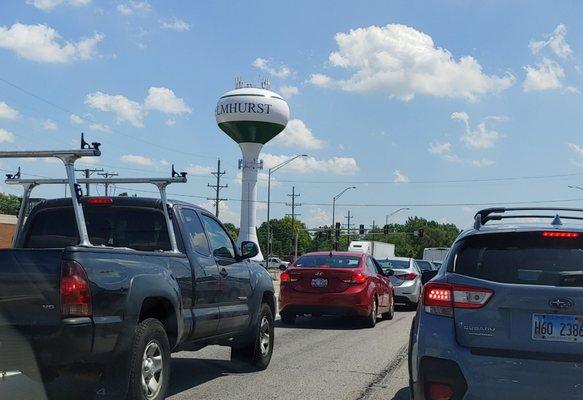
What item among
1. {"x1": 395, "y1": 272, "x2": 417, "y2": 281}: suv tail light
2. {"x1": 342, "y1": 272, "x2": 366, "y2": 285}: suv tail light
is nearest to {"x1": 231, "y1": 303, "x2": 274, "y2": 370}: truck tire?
{"x1": 342, "y1": 272, "x2": 366, "y2": 285}: suv tail light

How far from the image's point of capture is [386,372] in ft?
27.9

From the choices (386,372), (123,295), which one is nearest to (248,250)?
(386,372)

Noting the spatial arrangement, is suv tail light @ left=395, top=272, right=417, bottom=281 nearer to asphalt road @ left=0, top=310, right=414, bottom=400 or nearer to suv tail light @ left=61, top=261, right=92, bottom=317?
asphalt road @ left=0, top=310, right=414, bottom=400

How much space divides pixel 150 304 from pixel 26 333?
115cm

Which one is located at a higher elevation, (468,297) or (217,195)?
(217,195)

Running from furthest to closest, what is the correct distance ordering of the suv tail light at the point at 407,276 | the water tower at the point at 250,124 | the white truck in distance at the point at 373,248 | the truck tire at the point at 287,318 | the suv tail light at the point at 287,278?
the water tower at the point at 250,124 < the white truck in distance at the point at 373,248 < the suv tail light at the point at 407,276 < the truck tire at the point at 287,318 < the suv tail light at the point at 287,278

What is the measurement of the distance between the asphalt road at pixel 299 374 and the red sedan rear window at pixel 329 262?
174 centimetres

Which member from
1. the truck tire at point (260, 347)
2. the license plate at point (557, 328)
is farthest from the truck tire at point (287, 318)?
the license plate at point (557, 328)

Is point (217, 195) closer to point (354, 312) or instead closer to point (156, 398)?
point (354, 312)

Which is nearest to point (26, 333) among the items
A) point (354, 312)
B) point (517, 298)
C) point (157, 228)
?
point (157, 228)

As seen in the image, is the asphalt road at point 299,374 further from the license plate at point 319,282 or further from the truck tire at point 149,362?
the license plate at point 319,282

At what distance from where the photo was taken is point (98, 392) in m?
5.25

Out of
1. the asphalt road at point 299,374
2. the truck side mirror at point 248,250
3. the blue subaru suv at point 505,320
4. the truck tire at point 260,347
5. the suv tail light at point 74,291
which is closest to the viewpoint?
the blue subaru suv at point 505,320

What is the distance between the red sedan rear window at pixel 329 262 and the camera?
13.5 m
